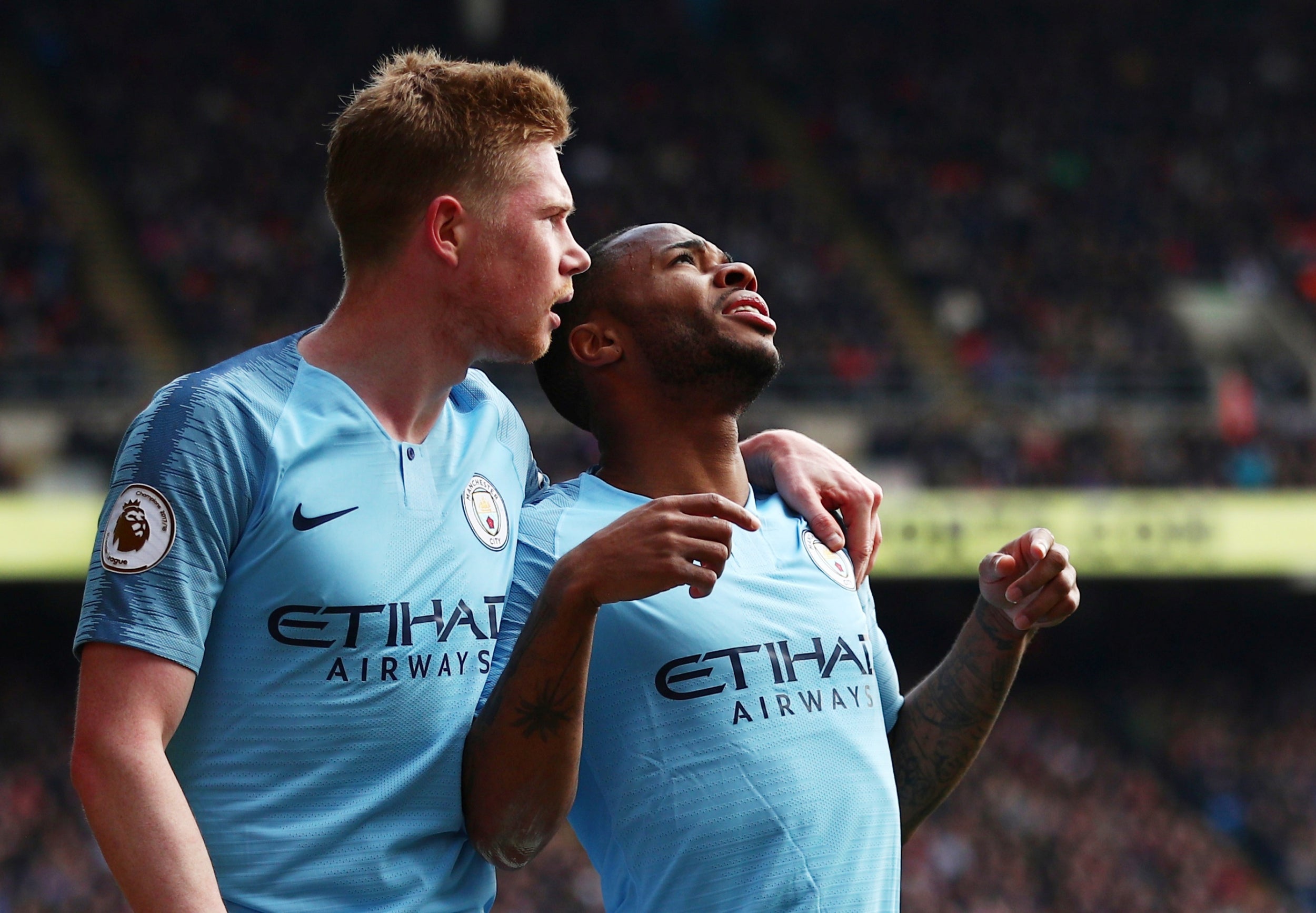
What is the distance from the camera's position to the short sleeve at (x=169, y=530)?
183 centimetres

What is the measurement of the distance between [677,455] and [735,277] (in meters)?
0.36

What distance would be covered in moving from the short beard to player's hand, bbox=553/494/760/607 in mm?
657

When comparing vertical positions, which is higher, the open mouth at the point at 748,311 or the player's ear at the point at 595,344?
the open mouth at the point at 748,311

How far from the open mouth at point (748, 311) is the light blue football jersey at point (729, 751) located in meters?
0.44

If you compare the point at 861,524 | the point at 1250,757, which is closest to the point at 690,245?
the point at 861,524

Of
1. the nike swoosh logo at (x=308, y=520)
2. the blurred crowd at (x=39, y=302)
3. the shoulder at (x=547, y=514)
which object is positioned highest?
the nike swoosh logo at (x=308, y=520)

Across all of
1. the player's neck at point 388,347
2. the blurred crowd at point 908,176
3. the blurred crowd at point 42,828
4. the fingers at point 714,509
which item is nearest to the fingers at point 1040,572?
the fingers at point 714,509

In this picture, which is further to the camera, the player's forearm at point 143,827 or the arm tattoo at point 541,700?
the arm tattoo at point 541,700

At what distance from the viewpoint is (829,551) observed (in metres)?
2.72

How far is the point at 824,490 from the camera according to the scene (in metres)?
2.82

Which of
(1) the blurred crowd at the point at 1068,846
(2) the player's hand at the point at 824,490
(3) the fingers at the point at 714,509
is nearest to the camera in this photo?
(3) the fingers at the point at 714,509

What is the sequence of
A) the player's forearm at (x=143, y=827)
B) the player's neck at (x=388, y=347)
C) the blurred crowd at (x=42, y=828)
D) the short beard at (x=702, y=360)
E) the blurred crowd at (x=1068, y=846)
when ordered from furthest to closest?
1. the blurred crowd at (x=1068, y=846)
2. the blurred crowd at (x=42, y=828)
3. the short beard at (x=702, y=360)
4. the player's neck at (x=388, y=347)
5. the player's forearm at (x=143, y=827)

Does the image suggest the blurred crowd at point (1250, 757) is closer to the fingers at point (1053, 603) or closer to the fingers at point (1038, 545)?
the fingers at point (1053, 603)

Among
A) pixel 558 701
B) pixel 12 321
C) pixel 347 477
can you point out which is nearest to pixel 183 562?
pixel 347 477
